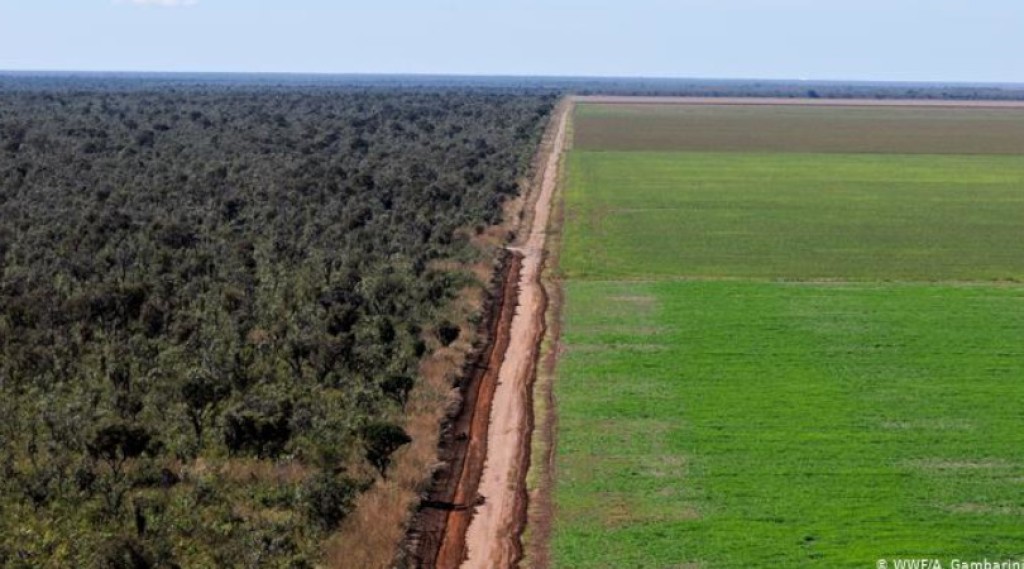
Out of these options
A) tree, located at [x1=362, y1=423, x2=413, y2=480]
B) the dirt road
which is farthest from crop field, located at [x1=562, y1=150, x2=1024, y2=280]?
tree, located at [x1=362, y1=423, x2=413, y2=480]

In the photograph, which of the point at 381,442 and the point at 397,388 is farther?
the point at 397,388

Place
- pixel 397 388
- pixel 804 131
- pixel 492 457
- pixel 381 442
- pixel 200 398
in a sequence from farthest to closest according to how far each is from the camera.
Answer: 1. pixel 804 131
2. pixel 397 388
3. pixel 200 398
4. pixel 492 457
5. pixel 381 442

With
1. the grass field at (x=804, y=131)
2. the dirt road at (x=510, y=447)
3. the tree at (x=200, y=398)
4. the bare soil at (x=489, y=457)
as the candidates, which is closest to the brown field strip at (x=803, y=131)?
the grass field at (x=804, y=131)

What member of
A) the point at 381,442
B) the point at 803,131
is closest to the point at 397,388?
the point at 381,442

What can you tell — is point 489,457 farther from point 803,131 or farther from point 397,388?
point 803,131

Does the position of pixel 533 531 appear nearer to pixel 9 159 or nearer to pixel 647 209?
pixel 647 209

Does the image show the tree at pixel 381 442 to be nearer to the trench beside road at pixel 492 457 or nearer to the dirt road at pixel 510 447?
the trench beside road at pixel 492 457
